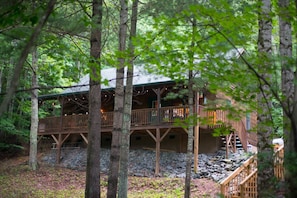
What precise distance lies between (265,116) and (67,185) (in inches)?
440

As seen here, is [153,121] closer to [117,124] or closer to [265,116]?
[117,124]

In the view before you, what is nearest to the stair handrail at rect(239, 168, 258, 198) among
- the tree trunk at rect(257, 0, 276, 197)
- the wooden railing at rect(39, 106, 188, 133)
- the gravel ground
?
the tree trunk at rect(257, 0, 276, 197)

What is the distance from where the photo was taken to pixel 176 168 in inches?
654

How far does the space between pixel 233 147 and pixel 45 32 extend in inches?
523

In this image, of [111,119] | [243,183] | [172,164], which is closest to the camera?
[243,183]

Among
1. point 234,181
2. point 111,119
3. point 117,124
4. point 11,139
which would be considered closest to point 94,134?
Answer: point 117,124

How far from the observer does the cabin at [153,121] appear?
16658 mm

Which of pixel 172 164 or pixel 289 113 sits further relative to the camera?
pixel 172 164

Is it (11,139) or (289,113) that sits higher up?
(289,113)

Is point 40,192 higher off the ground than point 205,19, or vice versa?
point 205,19

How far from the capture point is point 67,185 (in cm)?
1559

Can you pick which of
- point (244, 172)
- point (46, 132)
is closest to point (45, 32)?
point (244, 172)

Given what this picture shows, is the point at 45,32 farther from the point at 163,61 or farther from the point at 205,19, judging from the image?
the point at 205,19

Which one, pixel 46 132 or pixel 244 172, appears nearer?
pixel 244 172
